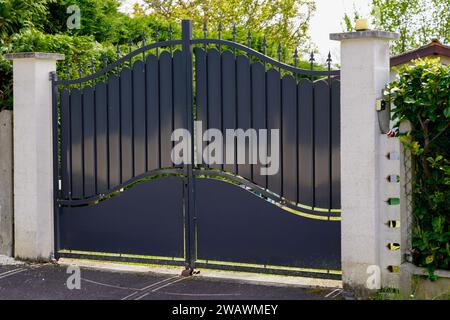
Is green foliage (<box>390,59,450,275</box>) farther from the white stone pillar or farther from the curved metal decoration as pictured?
the curved metal decoration

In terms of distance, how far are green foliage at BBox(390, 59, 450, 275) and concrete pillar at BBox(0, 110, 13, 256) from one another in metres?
4.31

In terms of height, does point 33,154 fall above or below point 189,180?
above

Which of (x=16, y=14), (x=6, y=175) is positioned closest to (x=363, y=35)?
(x=6, y=175)

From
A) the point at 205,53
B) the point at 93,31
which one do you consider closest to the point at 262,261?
the point at 205,53

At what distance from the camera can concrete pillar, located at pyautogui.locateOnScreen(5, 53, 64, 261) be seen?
7625 millimetres

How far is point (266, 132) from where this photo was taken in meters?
6.65

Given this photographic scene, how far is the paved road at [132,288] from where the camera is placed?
6.21 meters

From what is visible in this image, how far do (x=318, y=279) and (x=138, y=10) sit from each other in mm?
21673

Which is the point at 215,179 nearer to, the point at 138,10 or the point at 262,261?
the point at 262,261

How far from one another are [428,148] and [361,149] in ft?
1.80

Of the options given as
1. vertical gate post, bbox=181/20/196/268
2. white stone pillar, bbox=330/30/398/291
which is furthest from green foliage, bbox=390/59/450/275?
vertical gate post, bbox=181/20/196/268

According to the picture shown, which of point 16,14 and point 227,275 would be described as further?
point 16,14

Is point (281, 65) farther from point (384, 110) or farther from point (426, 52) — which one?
point (426, 52)

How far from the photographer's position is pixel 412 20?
77.2 feet
